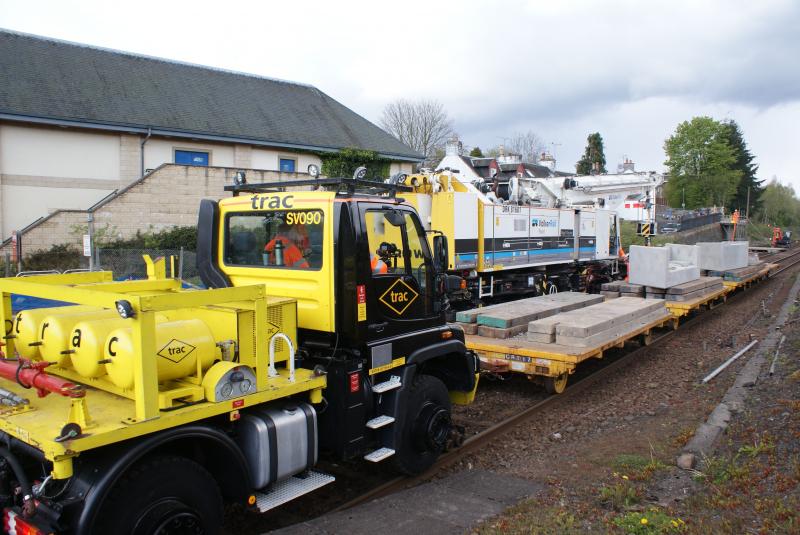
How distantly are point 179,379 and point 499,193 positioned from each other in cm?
1228

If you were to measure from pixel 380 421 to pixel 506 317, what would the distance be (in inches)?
165

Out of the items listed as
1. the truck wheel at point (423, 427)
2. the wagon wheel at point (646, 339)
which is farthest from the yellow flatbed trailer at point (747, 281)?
the truck wheel at point (423, 427)

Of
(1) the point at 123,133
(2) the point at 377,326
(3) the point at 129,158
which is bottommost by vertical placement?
(2) the point at 377,326

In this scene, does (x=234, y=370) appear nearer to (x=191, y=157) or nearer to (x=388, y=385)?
(x=388, y=385)

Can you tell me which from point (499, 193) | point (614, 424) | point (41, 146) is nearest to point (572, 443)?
point (614, 424)

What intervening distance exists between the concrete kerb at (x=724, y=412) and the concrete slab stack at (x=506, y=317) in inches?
108

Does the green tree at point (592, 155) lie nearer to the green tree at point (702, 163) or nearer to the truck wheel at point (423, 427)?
the green tree at point (702, 163)

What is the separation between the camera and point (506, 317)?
8664mm

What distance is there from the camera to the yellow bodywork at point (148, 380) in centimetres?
313

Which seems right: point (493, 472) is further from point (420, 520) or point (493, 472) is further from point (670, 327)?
point (670, 327)

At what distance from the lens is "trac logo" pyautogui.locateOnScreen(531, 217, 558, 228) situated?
14.8 meters

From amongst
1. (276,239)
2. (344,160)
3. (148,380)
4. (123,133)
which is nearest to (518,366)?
(276,239)

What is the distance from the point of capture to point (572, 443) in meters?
6.53

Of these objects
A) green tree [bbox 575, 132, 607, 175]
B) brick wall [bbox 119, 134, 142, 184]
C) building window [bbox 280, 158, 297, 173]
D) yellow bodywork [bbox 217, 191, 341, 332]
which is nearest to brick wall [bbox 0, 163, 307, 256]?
brick wall [bbox 119, 134, 142, 184]
